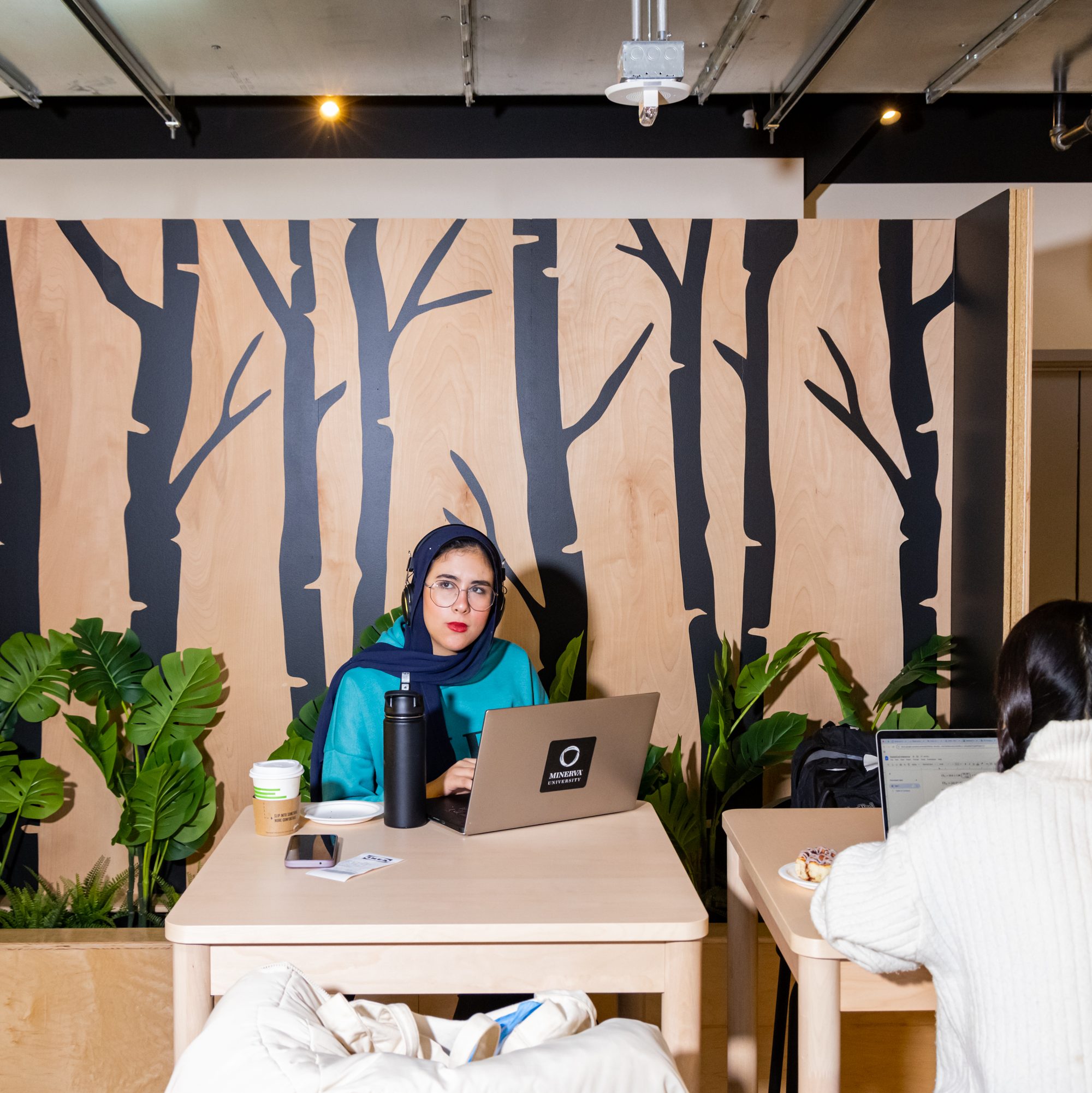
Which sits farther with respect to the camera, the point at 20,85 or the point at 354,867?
the point at 20,85

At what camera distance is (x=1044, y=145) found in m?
4.18

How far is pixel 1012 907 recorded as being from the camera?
115 cm

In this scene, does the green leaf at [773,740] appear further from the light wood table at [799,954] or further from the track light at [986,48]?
the track light at [986,48]

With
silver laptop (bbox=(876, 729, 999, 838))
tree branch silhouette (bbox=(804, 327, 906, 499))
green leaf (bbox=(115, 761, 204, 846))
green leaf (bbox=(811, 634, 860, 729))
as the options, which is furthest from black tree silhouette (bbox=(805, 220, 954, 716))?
green leaf (bbox=(115, 761, 204, 846))

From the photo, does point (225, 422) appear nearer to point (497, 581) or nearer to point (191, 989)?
point (497, 581)

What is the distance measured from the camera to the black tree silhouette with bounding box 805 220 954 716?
3414mm

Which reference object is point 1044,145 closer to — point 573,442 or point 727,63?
point 727,63

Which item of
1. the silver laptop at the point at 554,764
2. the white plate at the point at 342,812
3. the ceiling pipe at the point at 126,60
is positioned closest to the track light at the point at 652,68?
the silver laptop at the point at 554,764

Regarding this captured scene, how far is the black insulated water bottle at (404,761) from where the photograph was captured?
6.21ft

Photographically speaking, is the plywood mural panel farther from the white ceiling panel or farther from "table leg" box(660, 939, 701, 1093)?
"table leg" box(660, 939, 701, 1093)

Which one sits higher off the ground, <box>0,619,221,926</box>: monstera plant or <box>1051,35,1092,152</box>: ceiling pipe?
<box>1051,35,1092,152</box>: ceiling pipe

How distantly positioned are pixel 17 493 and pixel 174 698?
900 millimetres

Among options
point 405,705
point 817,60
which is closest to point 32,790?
point 405,705

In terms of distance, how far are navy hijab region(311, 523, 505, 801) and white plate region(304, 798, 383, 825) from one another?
0.19 metres
